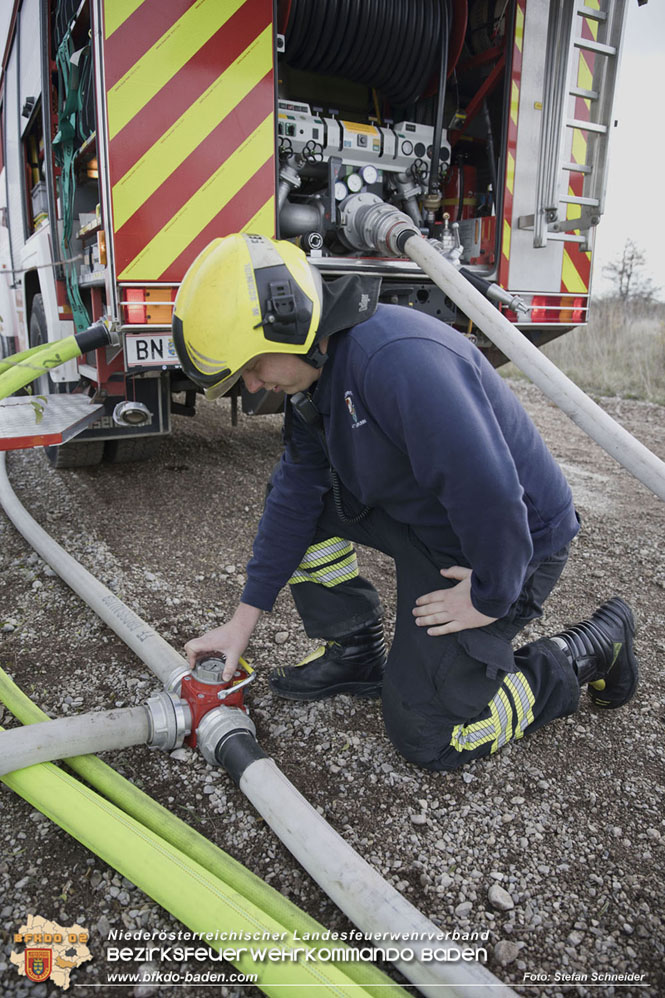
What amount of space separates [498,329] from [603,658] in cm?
107

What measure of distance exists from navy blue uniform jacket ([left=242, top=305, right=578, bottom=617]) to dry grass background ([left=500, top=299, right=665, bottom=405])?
5.85m

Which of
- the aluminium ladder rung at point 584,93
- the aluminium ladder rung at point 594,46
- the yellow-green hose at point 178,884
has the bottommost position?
the yellow-green hose at point 178,884

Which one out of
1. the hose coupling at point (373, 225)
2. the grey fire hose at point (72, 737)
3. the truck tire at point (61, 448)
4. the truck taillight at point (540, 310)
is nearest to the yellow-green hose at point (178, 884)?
the grey fire hose at point (72, 737)

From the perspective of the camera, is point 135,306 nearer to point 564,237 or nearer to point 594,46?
point 564,237

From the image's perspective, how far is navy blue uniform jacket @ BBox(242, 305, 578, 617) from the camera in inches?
56.6

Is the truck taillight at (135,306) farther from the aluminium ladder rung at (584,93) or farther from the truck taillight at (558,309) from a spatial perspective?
the aluminium ladder rung at (584,93)

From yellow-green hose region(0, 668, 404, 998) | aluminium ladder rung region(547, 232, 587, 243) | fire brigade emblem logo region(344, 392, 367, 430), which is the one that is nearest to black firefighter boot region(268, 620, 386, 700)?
yellow-green hose region(0, 668, 404, 998)

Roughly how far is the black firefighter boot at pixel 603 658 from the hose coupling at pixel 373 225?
5.74ft

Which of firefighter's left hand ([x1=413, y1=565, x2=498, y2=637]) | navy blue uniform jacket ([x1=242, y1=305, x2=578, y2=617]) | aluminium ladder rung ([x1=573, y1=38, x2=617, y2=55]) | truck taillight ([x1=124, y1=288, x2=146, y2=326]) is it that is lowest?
firefighter's left hand ([x1=413, y1=565, x2=498, y2=637])

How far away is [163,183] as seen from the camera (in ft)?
9.39

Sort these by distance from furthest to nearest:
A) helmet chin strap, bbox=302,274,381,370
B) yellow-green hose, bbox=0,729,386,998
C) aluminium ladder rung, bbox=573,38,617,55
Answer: aluminium ladder rung, bbox=573,38,617,55 < helmet chin strap, bbox=302,274,381,370 < yellow-green hose, bbox=0,729,386,998

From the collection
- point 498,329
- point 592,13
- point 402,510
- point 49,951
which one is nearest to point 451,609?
point 402,510

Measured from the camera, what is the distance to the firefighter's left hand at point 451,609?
1696 millimetres

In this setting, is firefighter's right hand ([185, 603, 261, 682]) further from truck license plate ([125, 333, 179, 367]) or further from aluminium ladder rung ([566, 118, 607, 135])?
aluminium ladder rung ([566, 118, 607, 135])
